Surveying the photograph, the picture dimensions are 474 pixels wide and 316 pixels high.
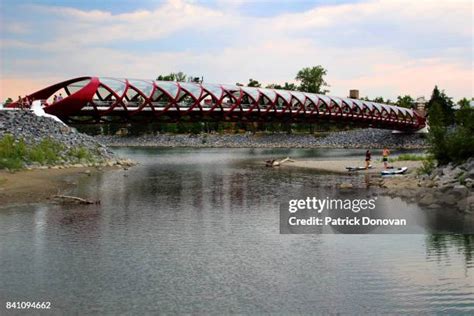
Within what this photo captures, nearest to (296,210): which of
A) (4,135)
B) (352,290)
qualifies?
(352,290)

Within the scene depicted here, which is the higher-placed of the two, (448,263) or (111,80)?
(111,80)

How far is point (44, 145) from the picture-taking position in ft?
135

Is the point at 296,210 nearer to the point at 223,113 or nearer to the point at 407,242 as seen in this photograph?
the point at 407,242

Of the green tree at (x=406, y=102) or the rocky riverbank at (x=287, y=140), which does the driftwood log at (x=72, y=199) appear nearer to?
the rocky riverbank at (x=287, y=140)

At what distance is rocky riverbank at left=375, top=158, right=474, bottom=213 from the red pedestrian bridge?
3153 cm

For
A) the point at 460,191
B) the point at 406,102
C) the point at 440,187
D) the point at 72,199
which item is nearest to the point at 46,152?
the point at 72,199

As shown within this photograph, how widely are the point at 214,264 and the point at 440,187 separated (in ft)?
52.9

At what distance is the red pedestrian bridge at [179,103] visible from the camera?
51500mm

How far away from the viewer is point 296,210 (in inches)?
959

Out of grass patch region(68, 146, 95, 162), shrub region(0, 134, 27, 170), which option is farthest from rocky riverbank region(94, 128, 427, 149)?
shrub region(0, 134, 27, 170)

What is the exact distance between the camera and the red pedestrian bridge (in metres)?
51.5

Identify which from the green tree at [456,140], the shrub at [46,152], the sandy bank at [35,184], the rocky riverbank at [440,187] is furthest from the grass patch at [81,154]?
the green tree at [456,140]

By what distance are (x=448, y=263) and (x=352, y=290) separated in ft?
12.7

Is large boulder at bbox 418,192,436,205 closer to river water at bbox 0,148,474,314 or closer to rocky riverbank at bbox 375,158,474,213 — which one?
rocky riverbank at bbox 375,158,474,213
